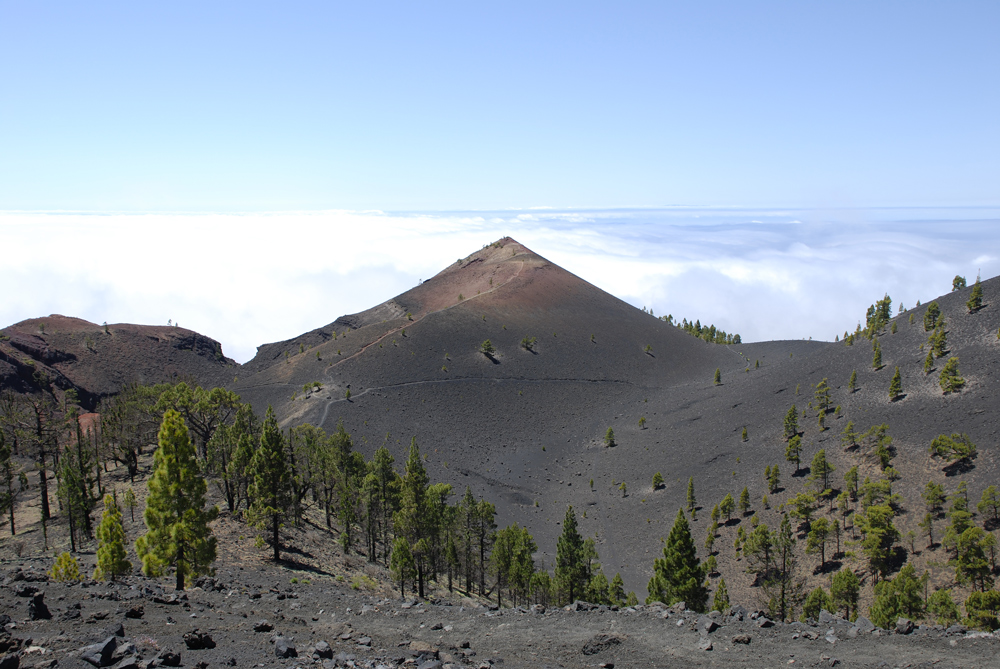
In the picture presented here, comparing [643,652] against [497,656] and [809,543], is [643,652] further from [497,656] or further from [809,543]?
[809,543]

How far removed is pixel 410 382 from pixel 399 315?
34.0 m

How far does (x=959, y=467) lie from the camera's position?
43094mm

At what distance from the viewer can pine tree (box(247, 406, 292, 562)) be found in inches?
1081

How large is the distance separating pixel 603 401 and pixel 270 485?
207ft

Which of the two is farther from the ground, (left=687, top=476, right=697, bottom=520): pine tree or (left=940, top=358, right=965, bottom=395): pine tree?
(left=940, top=358, right=965, bottom=395): pine tree

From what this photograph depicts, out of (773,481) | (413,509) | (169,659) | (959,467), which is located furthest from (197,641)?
(959,467)

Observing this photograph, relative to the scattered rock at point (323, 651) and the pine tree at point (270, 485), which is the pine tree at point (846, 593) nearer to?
the pine tree at point (270, 485)

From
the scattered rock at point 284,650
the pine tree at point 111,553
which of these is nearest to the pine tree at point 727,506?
the pine tree at point 111,553

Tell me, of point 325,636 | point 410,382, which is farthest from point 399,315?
point 325,636

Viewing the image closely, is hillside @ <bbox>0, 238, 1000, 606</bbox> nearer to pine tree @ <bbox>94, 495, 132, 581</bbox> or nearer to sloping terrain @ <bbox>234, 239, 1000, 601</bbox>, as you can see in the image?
sloping terrain @ <bbox>234, 239, 1000, 601</bbox>

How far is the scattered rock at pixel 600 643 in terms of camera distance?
47.1ft

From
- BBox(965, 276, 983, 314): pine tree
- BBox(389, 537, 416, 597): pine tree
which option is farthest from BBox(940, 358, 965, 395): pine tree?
BBox(389, 537, 416, 597): pine tree

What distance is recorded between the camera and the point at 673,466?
62.4 meters

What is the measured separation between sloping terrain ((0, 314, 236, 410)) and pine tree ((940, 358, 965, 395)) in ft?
291
